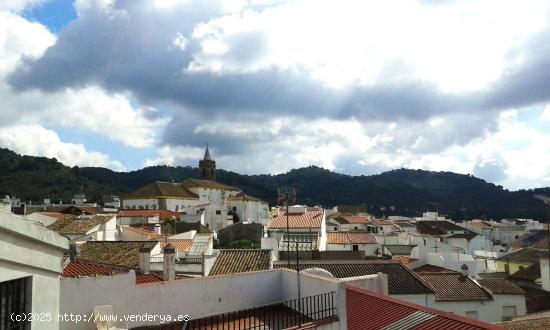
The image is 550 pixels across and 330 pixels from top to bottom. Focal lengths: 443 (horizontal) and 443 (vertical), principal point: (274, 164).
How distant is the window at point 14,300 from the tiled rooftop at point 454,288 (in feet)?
65.5

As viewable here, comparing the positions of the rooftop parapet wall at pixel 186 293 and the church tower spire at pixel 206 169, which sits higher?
the church tower spire at pixel 206 169

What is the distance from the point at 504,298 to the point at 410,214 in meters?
149

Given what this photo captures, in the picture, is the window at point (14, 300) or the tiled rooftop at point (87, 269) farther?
the tiled rooftop at point (87, 269)

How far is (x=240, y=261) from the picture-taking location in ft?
71.6

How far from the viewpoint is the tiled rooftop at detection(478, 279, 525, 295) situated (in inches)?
924

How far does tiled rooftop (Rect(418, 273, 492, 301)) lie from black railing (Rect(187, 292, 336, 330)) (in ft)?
44.3

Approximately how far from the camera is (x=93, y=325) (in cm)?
983

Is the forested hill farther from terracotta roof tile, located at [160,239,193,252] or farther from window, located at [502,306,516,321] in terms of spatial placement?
window, located at [502,306,516,321]

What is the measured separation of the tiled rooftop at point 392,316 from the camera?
26.1 ft

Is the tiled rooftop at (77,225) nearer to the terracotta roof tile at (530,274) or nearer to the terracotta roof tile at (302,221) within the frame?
the terracotta roof tile at (302,221)

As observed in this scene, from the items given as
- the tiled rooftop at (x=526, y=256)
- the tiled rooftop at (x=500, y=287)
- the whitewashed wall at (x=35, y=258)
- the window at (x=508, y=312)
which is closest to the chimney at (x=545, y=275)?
the tiled rooftop at (x=500, y=287)

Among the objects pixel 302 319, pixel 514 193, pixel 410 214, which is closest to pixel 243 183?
pixel 410 214

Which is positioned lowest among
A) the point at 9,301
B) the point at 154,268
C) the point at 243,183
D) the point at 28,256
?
the point at 154,268

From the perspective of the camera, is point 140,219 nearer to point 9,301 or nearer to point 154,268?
point 154,268
